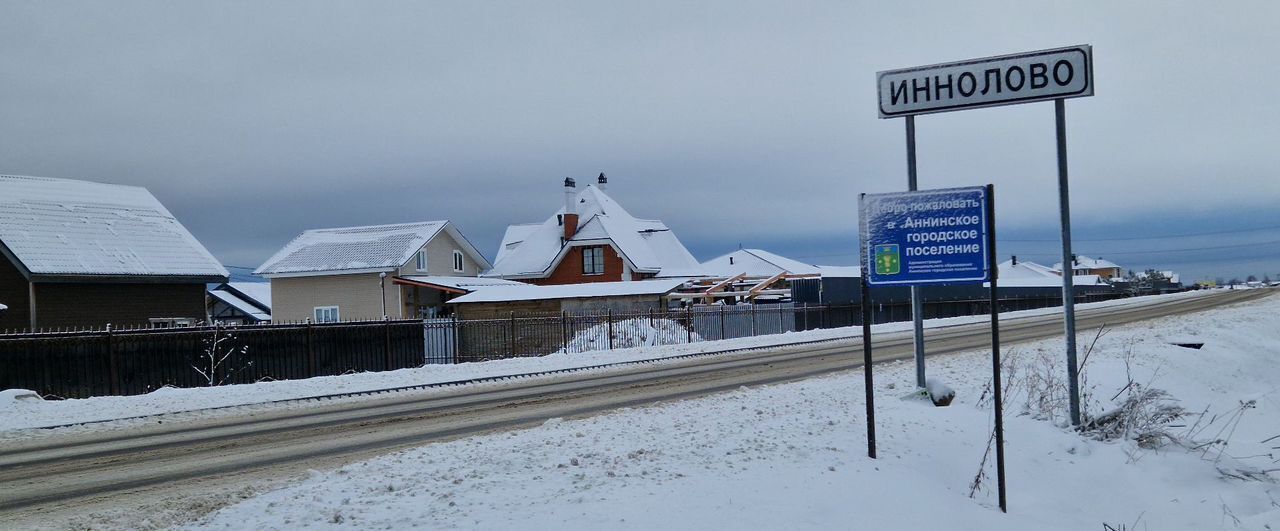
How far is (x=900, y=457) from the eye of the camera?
919 cm

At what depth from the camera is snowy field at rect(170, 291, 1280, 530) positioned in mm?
6742

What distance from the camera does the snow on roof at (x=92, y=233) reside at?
29.9 m

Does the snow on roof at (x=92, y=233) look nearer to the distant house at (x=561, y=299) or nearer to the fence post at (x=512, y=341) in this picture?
the distant house at (x=561, y=299)

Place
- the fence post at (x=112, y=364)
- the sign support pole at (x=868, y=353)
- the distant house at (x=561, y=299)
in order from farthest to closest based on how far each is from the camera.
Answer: the distant house at (x=561, y=299)
the fence post at (x=112, y=364)
the sign support pole at (x=868, y=353)

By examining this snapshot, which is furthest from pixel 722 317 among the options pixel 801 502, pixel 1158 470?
pixel 801 502

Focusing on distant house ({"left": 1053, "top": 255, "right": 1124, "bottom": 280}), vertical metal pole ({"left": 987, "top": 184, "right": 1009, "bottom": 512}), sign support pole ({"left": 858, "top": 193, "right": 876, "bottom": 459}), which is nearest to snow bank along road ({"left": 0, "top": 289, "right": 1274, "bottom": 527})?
sign support pole ({"left": 858, "top": 193, "right": 876, "bottom": 459})

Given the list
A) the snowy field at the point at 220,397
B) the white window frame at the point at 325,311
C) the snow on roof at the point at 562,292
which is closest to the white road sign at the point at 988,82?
the snowy field at the point at 220,397

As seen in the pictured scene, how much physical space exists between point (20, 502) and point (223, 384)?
13.5m

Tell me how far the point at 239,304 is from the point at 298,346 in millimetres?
36147

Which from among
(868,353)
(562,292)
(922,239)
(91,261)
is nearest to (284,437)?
(868,353)

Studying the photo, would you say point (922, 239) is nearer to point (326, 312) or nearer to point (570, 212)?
point (326, 312)

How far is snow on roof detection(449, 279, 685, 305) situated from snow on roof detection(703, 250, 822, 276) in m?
35.8

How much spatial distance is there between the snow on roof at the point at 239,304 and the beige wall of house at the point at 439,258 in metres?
11.7

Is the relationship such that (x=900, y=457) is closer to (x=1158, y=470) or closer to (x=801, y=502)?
(x=801, y=502)
